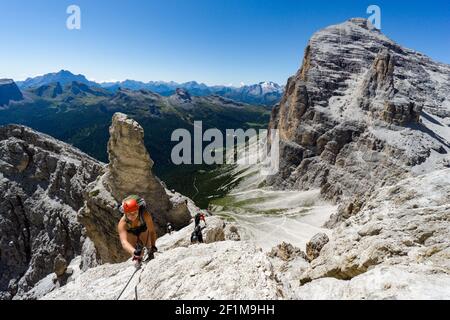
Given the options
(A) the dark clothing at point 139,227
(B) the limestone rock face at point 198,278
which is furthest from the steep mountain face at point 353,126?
(A) the dark clothing at point 139,227

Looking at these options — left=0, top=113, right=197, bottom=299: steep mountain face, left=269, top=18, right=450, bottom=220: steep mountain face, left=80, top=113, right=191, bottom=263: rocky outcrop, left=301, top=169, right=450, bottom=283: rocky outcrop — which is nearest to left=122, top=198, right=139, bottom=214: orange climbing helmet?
left=301, top=169, right=450, bottom=283: rocky outcrop

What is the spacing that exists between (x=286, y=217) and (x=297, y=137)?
57573mm

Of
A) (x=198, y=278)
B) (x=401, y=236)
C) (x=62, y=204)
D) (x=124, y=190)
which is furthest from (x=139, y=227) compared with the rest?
(x=62, y=204)

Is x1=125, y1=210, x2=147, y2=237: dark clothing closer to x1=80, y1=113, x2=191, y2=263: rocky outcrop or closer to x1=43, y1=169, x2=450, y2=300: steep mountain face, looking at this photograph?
x1=43, y1=169, x2=450, y2=300: steep mountain face

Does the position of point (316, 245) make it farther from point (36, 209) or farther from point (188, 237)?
point (36, 209)

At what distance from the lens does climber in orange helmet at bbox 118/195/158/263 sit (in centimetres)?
1386

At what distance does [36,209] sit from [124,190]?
2770 cm

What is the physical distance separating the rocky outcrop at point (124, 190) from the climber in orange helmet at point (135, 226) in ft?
90.3

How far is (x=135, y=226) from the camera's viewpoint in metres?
14.3

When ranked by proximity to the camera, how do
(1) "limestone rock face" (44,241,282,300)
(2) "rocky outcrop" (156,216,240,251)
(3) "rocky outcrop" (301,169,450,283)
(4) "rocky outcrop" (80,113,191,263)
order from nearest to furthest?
(1) "limestone rock face" (44,241,282,300)
(3) "rocky outcrop" (301,169,450,283)
(2) "rocky outcrop" (156,216,240,251)
(4) "rocky outcrop" (80,113,191,263)

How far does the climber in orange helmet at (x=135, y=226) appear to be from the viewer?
45.5ft

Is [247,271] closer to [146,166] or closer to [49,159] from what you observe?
[146,166]

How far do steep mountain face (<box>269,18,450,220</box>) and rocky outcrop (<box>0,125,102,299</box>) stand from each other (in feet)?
320
